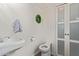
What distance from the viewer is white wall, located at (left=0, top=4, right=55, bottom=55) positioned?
1296mm

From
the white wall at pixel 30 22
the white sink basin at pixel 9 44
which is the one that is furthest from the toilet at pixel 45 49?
the white sink basin at pixel 9 44

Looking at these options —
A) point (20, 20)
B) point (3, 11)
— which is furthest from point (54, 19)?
point (3, 11)

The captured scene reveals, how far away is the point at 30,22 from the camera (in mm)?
1372

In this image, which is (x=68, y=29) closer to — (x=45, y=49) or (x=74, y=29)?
(x=74, y=29)

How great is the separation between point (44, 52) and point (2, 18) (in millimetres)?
605

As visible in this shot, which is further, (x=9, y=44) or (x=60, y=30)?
(x=60, y=30)

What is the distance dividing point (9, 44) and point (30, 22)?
345 mm

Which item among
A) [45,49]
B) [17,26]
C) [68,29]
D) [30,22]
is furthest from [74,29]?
[17,26]

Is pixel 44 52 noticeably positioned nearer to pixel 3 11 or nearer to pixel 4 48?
pixel 4 48

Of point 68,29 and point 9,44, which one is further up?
Answer: point 68,29

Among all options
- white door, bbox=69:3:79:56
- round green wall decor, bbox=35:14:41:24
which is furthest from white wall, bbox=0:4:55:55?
white door, bbox=69:3:79:56

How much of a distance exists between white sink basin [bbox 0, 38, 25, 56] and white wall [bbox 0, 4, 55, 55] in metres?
0.05

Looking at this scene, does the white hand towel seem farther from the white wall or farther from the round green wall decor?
the round green wall decor

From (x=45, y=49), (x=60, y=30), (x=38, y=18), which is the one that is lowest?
(x=45, y=49)
